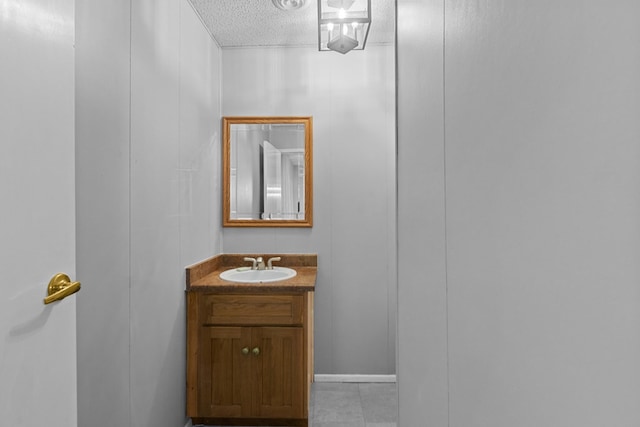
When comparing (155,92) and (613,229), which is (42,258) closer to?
(613,229)

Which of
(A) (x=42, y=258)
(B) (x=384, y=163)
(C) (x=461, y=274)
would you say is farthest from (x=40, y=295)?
(B) (x=384, y=163)

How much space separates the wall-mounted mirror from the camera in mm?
2650

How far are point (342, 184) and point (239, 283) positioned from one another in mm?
1054

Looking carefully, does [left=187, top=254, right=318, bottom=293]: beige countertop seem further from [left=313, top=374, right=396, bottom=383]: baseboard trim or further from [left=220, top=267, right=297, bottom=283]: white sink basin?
[left=313, top=374, right=396, bottom=383]: baseboard trim

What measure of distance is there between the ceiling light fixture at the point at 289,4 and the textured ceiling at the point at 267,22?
0.03 metres

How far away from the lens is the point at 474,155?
0.49 meters

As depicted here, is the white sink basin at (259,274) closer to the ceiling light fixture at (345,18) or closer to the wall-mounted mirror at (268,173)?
the wall-mounted mirror at (268,173)

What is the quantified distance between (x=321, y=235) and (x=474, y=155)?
7.23 ft

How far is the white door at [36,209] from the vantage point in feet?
2.31

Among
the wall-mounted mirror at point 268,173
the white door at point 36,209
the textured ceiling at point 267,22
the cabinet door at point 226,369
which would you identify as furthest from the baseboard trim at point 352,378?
the textured ceiling at point 267,22

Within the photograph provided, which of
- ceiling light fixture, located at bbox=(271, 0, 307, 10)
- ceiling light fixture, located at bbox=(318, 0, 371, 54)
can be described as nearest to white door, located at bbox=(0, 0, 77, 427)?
ceiling light fixture, located at bbox=(318, 0, 371, 54)

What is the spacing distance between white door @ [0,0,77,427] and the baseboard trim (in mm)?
1951

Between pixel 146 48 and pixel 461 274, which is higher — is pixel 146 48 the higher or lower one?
the higher one

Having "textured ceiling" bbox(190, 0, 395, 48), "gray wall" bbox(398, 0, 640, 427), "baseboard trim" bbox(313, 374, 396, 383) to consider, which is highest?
"textured ceiling" bbox(190, 0, 395, 48)
